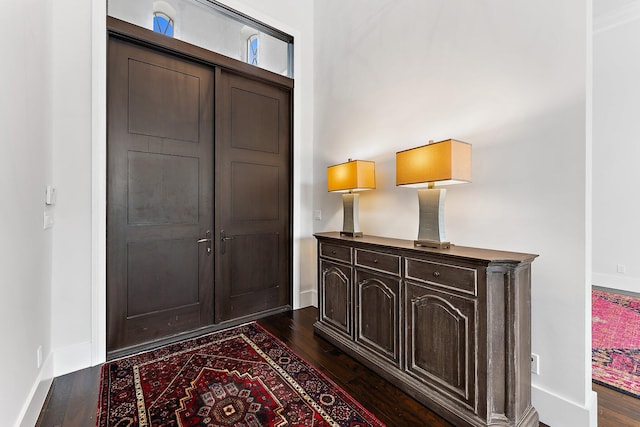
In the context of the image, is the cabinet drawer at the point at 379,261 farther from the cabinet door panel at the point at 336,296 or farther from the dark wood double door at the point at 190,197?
the dark wood double door at the point at 190,197

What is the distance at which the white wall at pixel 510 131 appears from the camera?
5.21 ft

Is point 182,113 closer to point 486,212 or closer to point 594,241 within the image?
point 486,212

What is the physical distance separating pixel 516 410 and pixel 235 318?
250 cm

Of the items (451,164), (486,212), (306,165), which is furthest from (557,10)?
(306,165)

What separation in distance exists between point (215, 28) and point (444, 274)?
10.1 feet

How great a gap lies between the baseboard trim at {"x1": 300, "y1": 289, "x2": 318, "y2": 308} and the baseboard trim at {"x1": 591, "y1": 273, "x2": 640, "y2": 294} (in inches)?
171

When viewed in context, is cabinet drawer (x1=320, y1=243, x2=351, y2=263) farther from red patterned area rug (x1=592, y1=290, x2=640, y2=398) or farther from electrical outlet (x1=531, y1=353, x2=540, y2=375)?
red patterned area rug (x1=592, y1=290, x2=640, y2=398)

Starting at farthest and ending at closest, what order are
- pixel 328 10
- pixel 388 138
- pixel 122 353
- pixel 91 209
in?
pixel 328 10
pixel 388 138
pixel 122 353
pixel 91 209

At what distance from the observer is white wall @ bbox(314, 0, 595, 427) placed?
159cm

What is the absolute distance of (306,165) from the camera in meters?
3.52

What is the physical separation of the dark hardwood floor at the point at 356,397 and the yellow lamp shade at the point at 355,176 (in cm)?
145

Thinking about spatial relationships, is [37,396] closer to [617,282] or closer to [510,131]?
[510,131]

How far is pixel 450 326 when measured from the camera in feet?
5.59

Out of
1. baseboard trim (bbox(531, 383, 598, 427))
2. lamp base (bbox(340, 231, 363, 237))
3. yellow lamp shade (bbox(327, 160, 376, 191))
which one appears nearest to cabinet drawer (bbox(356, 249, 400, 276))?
lamp base (bbox(340, 231, 363, 237))
